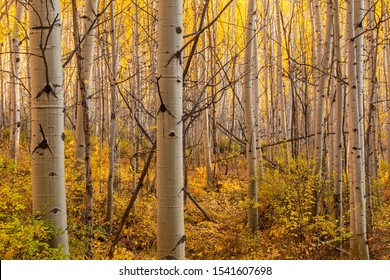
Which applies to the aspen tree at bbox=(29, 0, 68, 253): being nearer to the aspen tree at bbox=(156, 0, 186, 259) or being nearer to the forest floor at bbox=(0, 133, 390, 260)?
the aspen tree at bbox=(156, 0, 186, 259)

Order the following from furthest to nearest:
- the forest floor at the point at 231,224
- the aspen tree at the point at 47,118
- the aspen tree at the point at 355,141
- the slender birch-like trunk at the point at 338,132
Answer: the slender birch-like trunk at the point at 338,132, the forest floor at the point at 231,224, the aspen tree at the point at 355,141, the aspen tree at the point at 47,118

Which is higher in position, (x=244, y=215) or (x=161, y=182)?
(x=161, y=182)

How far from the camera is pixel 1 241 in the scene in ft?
10.3

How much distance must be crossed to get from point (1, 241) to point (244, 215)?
5.00 metres

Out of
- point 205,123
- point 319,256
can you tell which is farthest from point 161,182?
point 205,123

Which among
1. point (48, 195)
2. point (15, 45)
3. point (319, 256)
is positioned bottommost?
point (319, 256)

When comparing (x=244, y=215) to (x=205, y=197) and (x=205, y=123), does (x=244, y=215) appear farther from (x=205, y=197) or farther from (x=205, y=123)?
(x=205, y=123)

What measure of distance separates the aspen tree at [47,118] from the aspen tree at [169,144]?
2.93 ft

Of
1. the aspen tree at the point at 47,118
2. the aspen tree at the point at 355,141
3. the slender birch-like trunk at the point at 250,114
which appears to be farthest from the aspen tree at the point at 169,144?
the slender birch-like trunk at the point at 250,114

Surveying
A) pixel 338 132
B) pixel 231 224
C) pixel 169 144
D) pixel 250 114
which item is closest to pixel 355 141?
pixel 338 132

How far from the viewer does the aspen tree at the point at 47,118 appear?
9.75 feet

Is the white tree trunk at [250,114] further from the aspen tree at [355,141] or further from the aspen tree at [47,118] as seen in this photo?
the aspen tree at [47,118]

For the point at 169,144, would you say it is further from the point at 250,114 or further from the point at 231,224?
the point at 231,224

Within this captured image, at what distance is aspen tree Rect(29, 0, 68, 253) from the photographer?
9.75 feet
